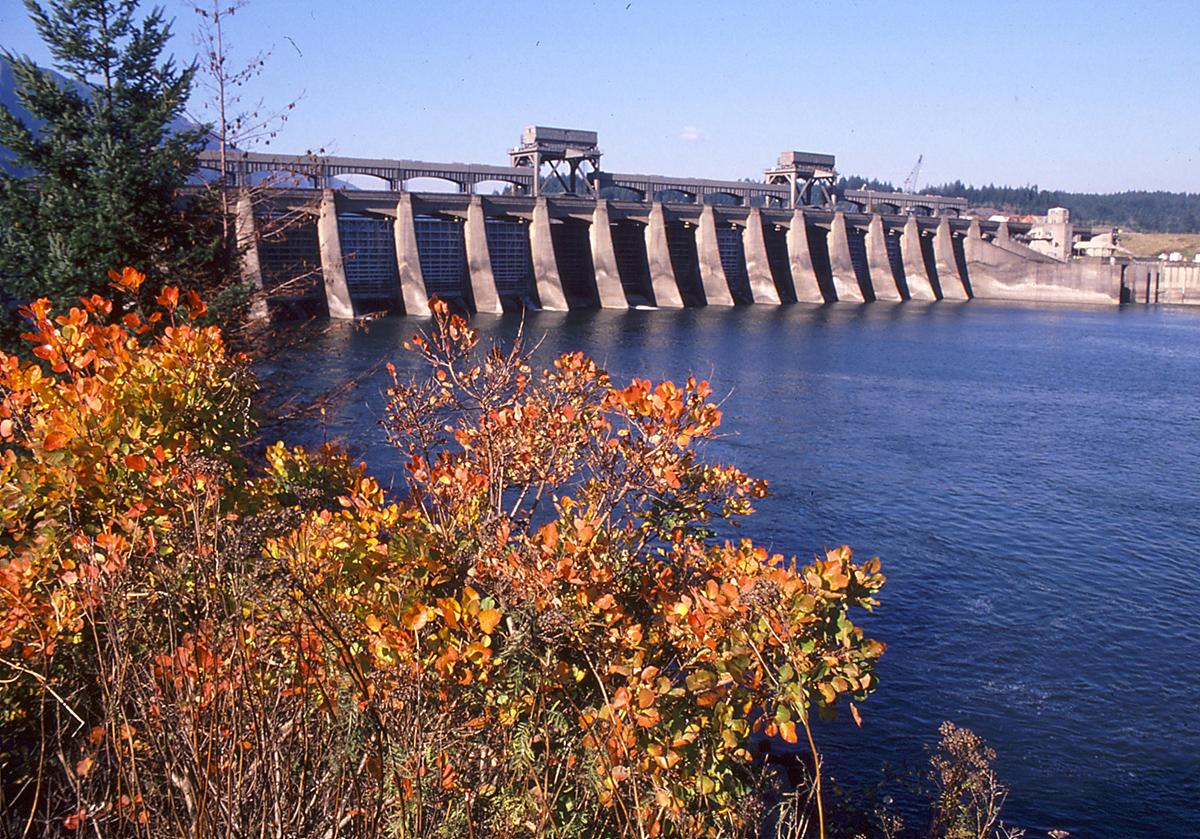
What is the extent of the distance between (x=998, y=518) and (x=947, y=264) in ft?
202

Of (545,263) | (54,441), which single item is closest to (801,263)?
(545,263)

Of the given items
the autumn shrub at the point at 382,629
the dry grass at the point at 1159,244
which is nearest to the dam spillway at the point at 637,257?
the autumn shrub at the point at 382,629

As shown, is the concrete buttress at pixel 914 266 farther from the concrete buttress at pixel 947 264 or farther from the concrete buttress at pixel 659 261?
the concrete buttress at pixel 659 261

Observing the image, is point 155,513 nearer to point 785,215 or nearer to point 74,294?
point 74,294

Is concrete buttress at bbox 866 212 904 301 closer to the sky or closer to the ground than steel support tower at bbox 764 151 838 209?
closer to the ground

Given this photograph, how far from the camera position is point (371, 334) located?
4338 centimetres

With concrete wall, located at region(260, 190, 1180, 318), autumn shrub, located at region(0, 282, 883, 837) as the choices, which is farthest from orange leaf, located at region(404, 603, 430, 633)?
concrete wall, located at region(260, 190, 1180, 318)

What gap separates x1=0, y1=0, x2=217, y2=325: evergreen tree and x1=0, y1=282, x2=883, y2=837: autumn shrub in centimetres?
624

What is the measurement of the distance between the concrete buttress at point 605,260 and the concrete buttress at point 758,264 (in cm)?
1243

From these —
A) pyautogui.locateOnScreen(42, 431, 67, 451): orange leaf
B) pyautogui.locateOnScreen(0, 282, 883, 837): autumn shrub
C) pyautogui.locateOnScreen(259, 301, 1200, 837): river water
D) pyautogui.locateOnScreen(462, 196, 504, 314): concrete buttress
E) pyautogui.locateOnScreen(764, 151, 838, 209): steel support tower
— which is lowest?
pyautogui.locateOnScreen(259, 301, 1200, 837): river water

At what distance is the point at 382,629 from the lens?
4.57 metres

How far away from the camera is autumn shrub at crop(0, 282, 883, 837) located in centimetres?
323

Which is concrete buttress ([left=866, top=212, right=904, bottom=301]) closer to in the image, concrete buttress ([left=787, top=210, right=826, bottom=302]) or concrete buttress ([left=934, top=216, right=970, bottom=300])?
concrete buttress ([left=934, top=216, right=970, bottom=300])

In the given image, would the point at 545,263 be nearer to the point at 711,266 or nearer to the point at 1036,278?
the point at 711,266
